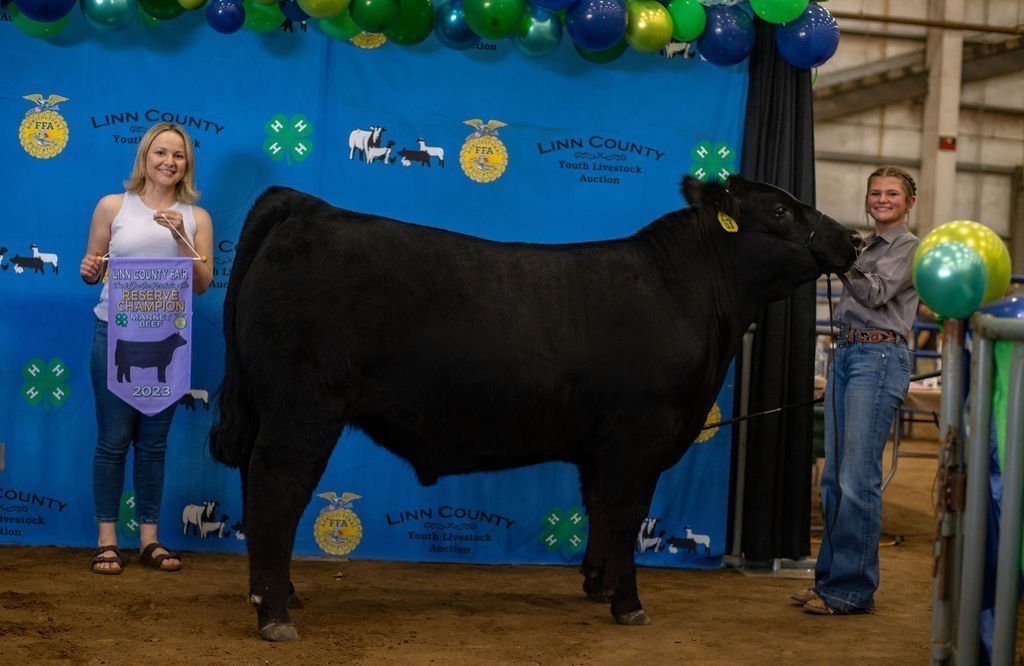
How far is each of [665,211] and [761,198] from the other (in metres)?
0.86

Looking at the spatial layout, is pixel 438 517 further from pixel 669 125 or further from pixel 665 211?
pixel 669 125

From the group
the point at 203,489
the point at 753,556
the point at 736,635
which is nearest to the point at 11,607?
the point at 203,489

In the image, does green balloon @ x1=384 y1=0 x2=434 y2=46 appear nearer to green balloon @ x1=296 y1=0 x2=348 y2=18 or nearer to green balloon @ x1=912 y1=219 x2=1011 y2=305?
green balloon @ x1=296 y1=0 x2=348 y2=18

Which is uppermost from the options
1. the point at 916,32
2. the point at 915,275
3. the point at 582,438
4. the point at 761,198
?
the point at 916,32

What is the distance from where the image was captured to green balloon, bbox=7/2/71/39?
4734 millimetres

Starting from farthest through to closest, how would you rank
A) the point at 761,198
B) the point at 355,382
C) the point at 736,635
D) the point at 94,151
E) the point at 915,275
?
the point at 94,151 < the point at 761,198 < the point at 736,635 < the point at 355,382 < the point at 915,275

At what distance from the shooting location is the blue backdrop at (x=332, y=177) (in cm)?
489

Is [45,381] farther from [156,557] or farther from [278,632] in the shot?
[278,632]

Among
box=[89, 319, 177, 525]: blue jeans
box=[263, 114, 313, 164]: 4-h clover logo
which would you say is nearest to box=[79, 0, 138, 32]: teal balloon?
box=[263, 114, 313, 164]: 4-h clover logo

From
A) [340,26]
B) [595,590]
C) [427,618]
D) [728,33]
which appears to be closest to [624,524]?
[595,590]

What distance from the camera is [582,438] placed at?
13.0ft

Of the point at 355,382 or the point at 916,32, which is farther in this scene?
the point at 916,32

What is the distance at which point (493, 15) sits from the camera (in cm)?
459

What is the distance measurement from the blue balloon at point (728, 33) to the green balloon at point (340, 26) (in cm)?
161
